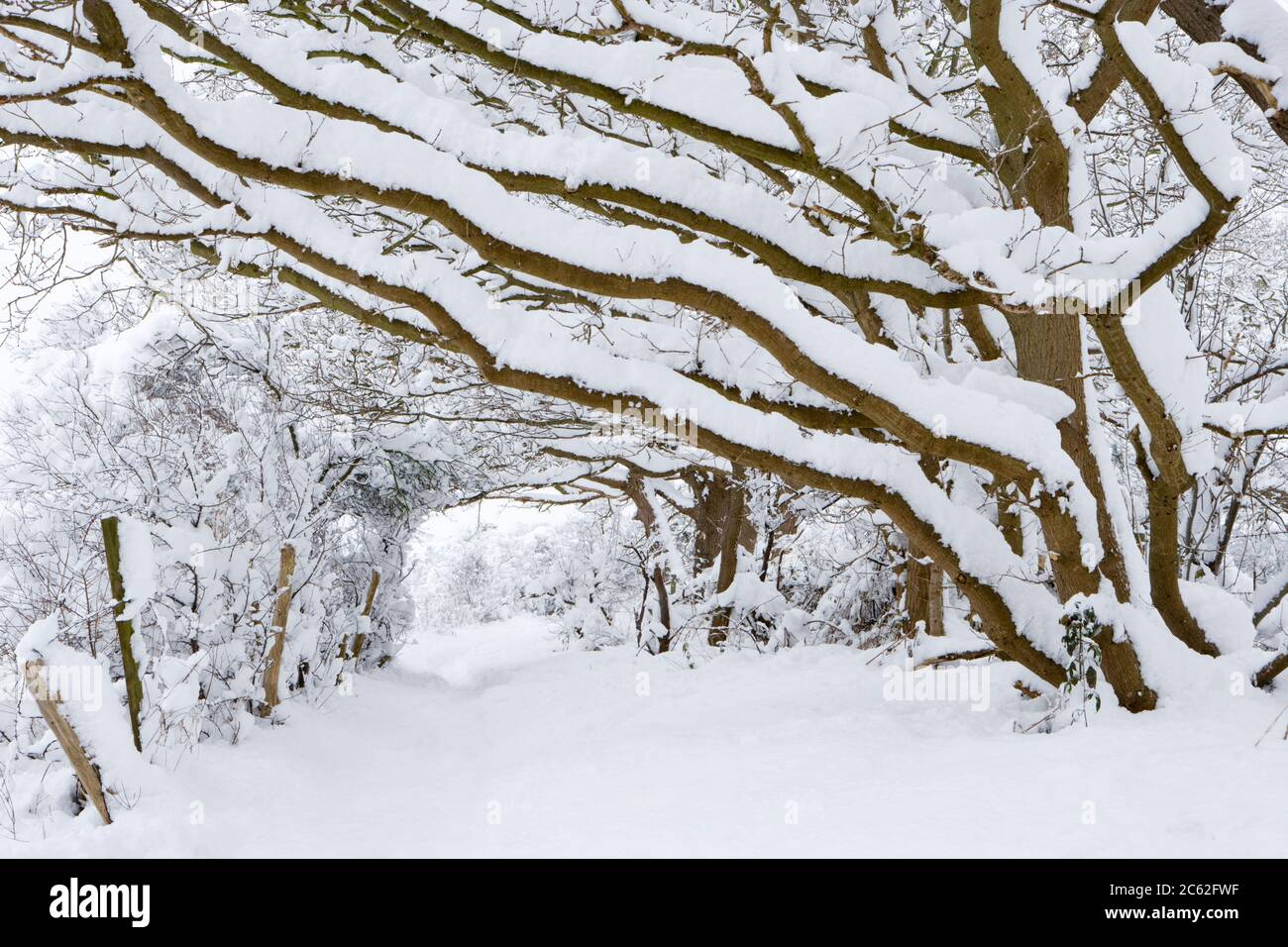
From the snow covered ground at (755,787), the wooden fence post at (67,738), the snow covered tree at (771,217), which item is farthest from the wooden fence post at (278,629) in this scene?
the wooden fence post at (67,738)

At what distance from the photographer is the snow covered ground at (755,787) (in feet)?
9.36

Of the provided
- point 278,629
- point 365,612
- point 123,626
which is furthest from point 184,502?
point 365,612

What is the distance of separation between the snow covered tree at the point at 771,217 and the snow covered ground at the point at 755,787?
87 cm

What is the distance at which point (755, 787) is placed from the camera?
392 cm

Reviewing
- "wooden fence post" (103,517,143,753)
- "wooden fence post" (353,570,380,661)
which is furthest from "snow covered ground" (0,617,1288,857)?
"wooden fence post" (353,570,380,661)

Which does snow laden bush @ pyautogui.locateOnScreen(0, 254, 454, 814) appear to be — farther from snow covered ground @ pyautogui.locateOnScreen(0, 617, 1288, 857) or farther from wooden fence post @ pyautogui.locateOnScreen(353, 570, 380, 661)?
wooden fence post @ pyautogui.locateOnScreen(353, 570, 380, 661)

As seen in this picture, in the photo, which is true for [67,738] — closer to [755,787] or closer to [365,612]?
[755,787]

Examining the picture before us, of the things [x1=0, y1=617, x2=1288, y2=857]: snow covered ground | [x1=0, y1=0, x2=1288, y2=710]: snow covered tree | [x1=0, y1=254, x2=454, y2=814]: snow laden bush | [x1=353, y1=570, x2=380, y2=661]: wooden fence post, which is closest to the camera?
[x1=0, y1=617, x2=1288, y2=857]: snow covered ground

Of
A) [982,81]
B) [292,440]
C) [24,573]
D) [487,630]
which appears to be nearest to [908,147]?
[982,81]

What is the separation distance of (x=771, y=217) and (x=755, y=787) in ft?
8.64

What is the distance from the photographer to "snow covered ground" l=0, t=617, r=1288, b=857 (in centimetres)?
285

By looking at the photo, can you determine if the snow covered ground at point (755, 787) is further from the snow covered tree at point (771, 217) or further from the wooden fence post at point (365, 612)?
the wooden fence post at point (365, 612)

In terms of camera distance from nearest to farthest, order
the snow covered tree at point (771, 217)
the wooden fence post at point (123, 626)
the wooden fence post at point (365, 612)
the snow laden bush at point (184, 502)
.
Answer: the snow covered tree at point (771, 217) → the wooden fence post at point (123, 626) → the snow laden bush at point (184, 502) → the wooden fence post at point (365, 612)

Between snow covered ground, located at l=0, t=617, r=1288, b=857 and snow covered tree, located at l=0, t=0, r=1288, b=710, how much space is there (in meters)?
0.87
